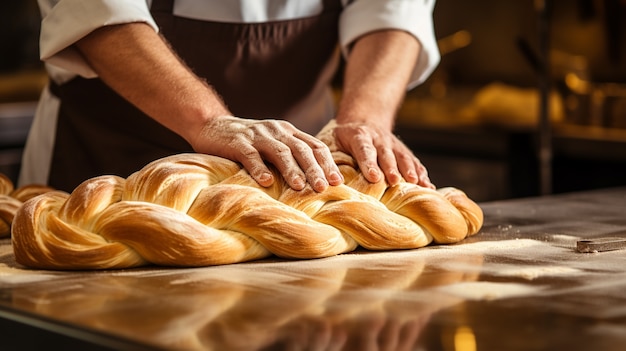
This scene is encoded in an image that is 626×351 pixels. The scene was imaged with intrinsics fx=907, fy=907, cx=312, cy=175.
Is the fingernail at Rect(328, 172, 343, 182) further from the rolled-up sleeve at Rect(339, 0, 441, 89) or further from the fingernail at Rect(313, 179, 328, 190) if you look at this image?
the rolled-up sleeve at Rect(339, 0, 441, 89)

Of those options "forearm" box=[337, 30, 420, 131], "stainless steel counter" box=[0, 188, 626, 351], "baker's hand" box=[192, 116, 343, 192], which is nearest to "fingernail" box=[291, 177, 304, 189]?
"baker's hand" box=[192, 116, 343, 192]

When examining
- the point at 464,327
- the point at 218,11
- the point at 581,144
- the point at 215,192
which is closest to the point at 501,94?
the point at 581,144

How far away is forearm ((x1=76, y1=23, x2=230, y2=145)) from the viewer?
161 cm

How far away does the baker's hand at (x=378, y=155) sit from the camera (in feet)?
4.93

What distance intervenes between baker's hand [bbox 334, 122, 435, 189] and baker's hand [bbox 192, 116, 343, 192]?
8cm

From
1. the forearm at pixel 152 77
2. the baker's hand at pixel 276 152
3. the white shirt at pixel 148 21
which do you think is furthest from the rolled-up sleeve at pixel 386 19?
the baker's hand at pixel 276 152

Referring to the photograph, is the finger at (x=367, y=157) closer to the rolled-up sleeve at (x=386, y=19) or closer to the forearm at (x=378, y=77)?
the forearm at (x=378, y=77)

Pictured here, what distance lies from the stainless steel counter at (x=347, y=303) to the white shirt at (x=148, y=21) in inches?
19.3

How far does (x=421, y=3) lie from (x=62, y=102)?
87cm

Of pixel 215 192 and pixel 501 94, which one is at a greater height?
pixel 215 192

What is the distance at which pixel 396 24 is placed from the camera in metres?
2.06

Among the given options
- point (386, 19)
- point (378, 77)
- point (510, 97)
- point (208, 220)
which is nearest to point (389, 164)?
point (208, 220)

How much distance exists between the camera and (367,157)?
1512 mm

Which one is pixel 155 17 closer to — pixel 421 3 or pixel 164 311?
pixel 421 3
